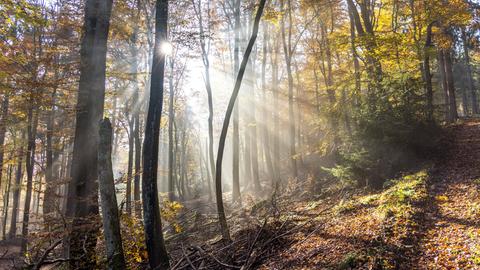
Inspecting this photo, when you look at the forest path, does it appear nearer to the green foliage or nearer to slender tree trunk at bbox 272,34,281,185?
the green foliage

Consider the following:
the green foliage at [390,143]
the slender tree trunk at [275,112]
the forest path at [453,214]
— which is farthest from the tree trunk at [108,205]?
the slender tree trunk at [275,112]

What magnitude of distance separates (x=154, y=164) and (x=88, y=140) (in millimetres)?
1909

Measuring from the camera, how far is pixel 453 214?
6793mm

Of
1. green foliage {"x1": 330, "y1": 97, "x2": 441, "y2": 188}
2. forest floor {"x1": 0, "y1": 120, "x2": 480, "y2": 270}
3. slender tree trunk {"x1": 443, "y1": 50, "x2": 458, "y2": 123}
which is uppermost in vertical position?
slender tree trunk {"x1": 443, "y1": 50, "x2": 458, "y2": 123}

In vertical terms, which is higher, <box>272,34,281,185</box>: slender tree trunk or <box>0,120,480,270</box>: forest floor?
<box>272,34,281,185</box>: slender tree trunk

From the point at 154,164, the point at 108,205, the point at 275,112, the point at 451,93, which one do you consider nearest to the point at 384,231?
the point at 154,164

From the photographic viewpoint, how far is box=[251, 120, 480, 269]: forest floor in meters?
5.50

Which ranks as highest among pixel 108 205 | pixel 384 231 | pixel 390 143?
pixel 390 143

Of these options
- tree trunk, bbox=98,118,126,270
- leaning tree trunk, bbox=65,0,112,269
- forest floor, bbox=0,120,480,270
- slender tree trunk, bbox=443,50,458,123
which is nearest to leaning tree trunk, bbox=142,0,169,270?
forest floor, bbox=0,120,480,270

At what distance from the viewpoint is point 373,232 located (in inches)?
261

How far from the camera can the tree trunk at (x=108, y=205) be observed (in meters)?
6.41

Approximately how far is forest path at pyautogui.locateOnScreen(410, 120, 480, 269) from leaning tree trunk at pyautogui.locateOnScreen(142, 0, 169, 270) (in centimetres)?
552

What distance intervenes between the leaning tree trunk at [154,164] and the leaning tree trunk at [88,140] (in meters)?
1.22

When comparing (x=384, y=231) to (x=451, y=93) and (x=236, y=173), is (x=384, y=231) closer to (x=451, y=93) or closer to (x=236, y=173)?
(x=236, y=173)
